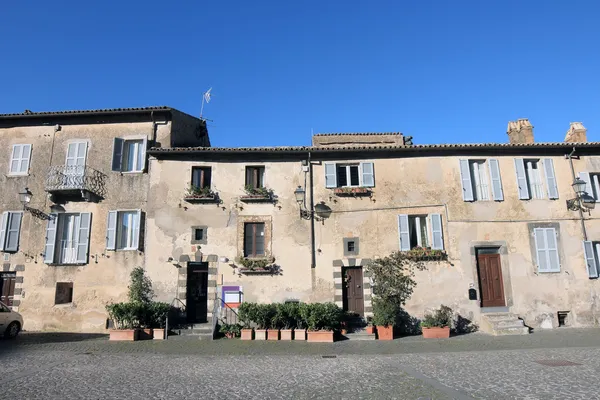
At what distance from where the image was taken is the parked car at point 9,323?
13055 millimetres

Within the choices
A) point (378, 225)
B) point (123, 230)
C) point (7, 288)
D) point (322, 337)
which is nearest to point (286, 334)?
point (322, 337)

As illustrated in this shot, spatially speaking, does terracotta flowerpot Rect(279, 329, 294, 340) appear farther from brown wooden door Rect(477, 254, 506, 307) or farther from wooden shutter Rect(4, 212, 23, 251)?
wooden shutter Rect(4, 212, 23, 251)

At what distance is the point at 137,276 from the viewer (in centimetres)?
1492

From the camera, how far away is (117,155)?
16.2m

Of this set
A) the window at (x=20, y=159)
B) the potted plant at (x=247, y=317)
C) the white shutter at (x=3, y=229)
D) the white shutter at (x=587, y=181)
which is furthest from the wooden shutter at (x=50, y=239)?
the white shutter at (x=587, y=181)

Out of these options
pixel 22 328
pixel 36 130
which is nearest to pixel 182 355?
pixel 22 328

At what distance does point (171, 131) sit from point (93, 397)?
11696 mm

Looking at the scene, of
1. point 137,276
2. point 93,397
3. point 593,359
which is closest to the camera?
point 93,397

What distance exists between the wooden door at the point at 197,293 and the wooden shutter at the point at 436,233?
8.71 meters

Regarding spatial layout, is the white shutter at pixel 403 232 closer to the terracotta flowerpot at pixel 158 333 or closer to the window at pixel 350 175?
the window at pixel 350 175

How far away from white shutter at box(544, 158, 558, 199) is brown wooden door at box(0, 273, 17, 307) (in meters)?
21.2

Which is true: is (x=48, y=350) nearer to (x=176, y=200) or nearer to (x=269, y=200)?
(x=176, y=200)

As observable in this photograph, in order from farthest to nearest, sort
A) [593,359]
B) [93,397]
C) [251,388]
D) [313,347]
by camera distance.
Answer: [313,347] < [593,359] < [251,388] < [93,397]

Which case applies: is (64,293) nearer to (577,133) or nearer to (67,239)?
(67,239)
